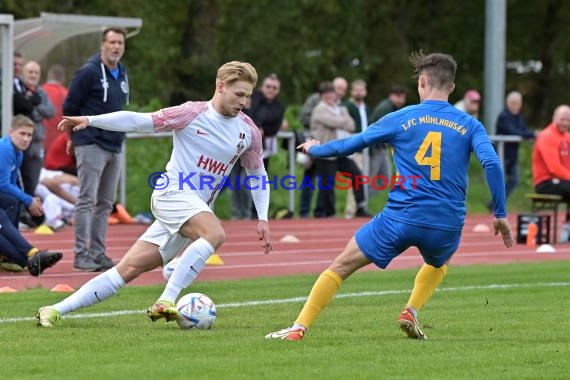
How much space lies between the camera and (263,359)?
26.2ft

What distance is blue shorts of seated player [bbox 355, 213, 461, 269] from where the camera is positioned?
28.8 feet

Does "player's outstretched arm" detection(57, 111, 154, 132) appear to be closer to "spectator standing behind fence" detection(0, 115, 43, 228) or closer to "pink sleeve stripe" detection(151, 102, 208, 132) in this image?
"pink sleeve stripe" detection(151, 102, 208, 132)

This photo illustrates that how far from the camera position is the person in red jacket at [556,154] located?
62.5 feet

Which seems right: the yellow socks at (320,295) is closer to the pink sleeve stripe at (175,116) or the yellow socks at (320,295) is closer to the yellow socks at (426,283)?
the yellow socks at (426,283)

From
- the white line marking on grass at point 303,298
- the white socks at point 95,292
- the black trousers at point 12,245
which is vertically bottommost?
the white line marking on grass at point 303,298

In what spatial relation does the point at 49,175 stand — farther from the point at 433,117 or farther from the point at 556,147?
the point at 433,117

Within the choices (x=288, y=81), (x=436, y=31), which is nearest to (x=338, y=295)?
(x=288, y=81)

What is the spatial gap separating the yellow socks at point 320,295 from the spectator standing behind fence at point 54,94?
10.6 m

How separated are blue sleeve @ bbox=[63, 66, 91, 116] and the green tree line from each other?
17.4m

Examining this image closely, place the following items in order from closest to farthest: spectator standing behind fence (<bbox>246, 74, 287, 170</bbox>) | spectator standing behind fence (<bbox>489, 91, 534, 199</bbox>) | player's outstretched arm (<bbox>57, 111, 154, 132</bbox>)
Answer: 1. player's outstretched arm (<bbox>57, 111, 154, 132</bbox>)
2. spectator standing behind fence (<bbox>246, 74, 287, 170</bbox>)
3. spectator standing behind fence (<bbox>489, 91, 534, 199</bbox>)

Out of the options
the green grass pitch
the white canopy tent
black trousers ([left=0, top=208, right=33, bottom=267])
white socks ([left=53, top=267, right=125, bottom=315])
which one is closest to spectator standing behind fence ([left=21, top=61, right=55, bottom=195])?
the white canopy tent

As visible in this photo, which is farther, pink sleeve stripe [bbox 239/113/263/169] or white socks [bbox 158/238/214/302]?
pink sleeve stripe [bbox 239/113/263/169]

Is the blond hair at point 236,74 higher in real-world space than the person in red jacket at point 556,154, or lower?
higher

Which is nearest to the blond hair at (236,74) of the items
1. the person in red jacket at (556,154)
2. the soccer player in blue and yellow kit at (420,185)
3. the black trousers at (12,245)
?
the soccer player in blue and yellow kit at (420,185)
